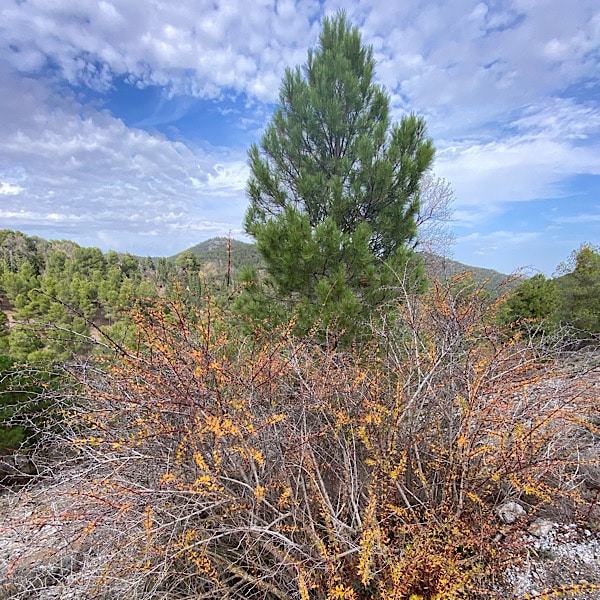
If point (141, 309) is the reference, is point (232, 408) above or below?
below

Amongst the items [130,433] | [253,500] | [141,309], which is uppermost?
[141,309]

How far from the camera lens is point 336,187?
4824 millimetres

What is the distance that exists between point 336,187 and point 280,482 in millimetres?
4075

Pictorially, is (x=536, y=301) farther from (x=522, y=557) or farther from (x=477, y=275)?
(x=522, y=557)

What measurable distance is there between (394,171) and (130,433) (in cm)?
482

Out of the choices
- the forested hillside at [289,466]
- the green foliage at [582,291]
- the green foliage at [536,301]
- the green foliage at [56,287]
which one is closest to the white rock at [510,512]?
the forested hillside at [289,466]

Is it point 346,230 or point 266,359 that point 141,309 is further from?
point 346,230

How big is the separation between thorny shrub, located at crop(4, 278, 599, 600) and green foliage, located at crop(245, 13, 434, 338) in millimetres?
2084

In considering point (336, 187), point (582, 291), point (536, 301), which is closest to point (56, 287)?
point (336, 187)

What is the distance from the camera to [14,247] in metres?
33.9

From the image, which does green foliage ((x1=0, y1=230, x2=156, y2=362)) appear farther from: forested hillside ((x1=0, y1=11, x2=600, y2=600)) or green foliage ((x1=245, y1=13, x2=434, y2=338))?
green foliage ((x1=245, y1=13, x2=434, y2=338))

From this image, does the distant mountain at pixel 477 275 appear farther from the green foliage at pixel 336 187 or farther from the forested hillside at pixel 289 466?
the green foliage at pixel 336 187

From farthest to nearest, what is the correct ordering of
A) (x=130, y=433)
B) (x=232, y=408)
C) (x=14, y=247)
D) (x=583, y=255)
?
1. (x=14, y=247)
2. (x=583, y=255)
3. (x=130, y=433)
4. (x=232, y=408)

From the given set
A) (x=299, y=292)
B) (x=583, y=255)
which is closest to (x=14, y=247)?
(x=299, y=292)
